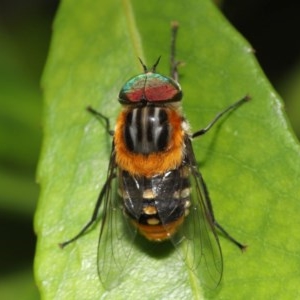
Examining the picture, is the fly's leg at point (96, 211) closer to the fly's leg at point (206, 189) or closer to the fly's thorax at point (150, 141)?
the fly's thorax at point (150, 141)

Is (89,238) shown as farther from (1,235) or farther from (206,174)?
(1,235)

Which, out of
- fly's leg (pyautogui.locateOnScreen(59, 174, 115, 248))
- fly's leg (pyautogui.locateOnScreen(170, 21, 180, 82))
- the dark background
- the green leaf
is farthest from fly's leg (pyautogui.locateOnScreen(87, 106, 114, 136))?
the dark background

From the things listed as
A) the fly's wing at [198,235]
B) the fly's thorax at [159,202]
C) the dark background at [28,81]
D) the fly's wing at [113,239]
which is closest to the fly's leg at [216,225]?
the fly's wing at [198,235]

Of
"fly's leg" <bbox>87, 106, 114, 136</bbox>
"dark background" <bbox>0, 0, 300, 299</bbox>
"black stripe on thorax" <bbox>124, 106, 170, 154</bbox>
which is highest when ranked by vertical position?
"black stripe on thorax" <bbox>124, 106, 170, 154</bbox>

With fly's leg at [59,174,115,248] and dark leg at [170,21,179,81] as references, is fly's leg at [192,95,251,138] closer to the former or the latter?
dark leg at [170,21,179,81]

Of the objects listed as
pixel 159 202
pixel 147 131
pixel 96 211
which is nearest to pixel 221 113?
pixel 147 131

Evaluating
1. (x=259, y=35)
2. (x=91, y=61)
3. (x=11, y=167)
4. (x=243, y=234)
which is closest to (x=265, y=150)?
(x=243, y=234)
